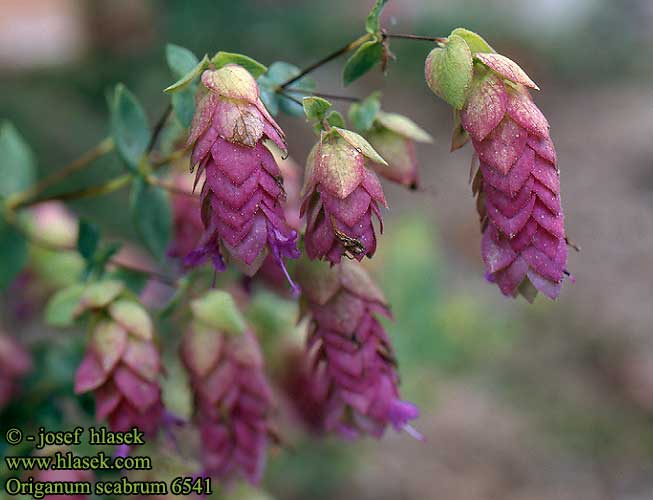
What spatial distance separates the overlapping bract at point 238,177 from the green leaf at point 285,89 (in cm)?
16

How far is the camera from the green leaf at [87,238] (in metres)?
→ 1.22

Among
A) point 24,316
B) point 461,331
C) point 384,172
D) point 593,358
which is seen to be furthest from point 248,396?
point 593,358

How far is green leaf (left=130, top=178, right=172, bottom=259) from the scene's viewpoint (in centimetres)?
125

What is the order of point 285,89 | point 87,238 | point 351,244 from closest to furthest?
point 351,244, point 285,89, point 87,238

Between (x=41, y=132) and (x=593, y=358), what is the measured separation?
2207mm

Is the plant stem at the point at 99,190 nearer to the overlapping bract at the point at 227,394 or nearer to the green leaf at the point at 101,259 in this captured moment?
the green leaf at the point at 101,259

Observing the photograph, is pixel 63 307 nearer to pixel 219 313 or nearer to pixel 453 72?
pixel 219 313

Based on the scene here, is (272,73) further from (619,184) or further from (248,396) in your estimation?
(619,184)

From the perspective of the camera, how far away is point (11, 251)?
1.42m

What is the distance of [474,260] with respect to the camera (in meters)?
4.05

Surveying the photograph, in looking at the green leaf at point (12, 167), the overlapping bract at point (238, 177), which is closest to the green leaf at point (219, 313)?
the overlapping bract at point (238, 177)

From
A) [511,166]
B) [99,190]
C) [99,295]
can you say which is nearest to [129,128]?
[99,190]

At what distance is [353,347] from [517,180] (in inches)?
11.0

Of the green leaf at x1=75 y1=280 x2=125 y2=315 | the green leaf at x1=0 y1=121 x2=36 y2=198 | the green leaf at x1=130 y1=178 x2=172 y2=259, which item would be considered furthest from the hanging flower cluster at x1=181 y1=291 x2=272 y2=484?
the green leaf at x1=0 y1=121 x2=36 y2=198
